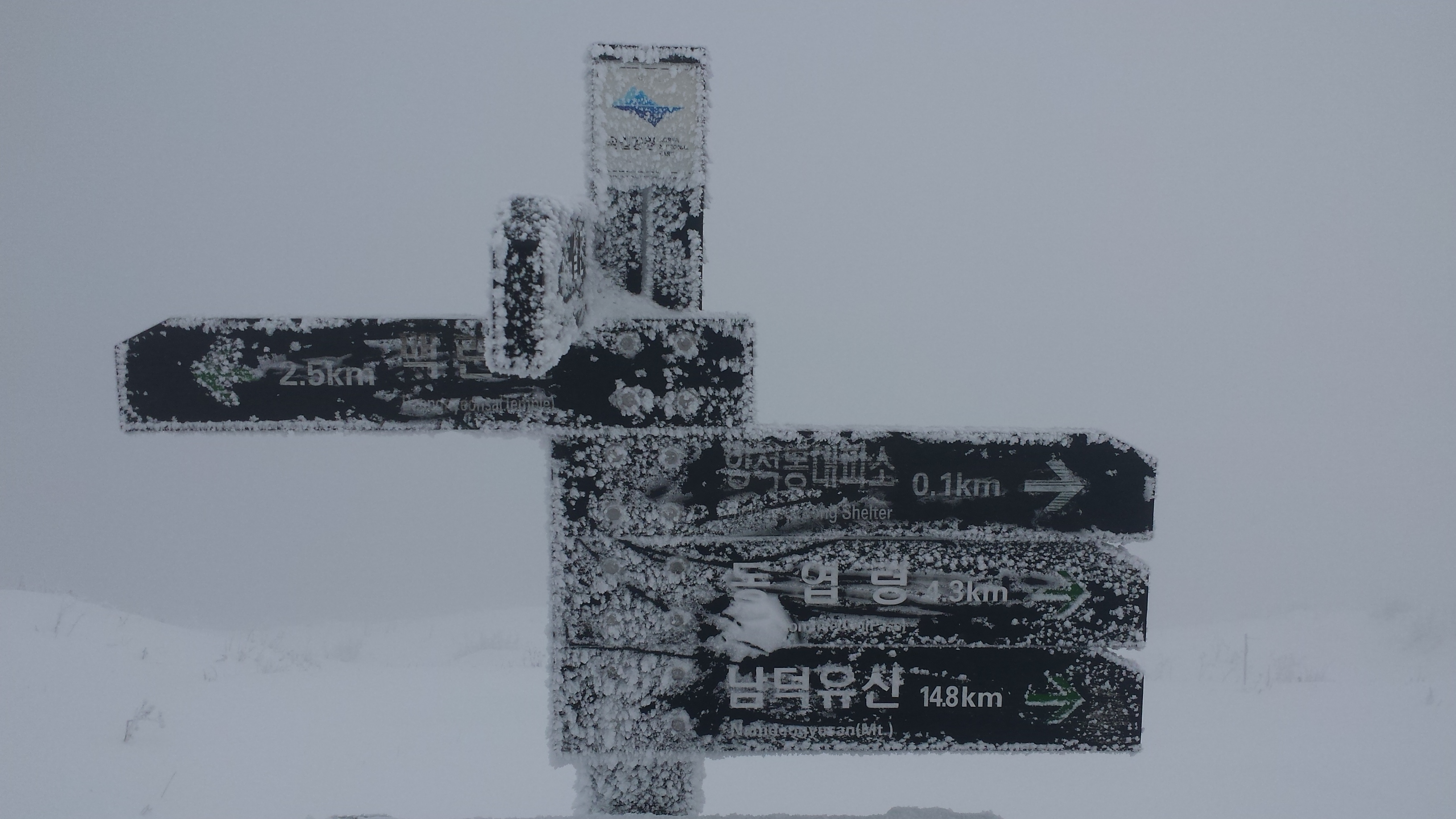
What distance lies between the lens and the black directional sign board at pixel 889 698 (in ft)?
5.10

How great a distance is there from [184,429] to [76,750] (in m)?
2.34

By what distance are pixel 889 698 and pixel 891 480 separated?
1.70 ft

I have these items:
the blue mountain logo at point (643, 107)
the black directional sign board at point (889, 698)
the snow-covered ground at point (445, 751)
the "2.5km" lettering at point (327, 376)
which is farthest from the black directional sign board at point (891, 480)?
the snow-covered ground at point (445, 751)

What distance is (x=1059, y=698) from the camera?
5.12 feet

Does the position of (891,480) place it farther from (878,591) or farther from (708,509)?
(708,509)

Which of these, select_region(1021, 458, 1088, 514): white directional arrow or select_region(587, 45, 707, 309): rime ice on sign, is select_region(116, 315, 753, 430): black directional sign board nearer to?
select_region(587, 45, 707, 309): rime ice on sign

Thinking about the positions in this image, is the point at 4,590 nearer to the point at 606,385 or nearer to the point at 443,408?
the point at 443,408

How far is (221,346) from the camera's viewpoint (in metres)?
1.44

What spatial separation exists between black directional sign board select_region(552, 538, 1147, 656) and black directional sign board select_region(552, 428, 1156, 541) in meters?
0.06

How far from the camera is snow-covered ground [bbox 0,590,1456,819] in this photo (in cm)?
272

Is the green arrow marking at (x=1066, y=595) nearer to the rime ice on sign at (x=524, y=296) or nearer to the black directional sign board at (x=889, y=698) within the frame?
the black directional sign board at (x=889, y=698)

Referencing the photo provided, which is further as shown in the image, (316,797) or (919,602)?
(316,797)

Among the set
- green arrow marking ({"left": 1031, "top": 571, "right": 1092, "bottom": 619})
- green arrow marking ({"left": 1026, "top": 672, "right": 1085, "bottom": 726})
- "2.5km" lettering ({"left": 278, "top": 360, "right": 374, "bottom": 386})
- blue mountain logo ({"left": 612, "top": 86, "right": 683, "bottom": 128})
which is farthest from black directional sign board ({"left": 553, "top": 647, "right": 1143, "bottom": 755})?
blue mountain logo ({"left": 612, "top": 86, "right": 683, "bottom": 128})

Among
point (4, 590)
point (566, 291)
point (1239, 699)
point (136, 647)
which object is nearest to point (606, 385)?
point (566, 291)
